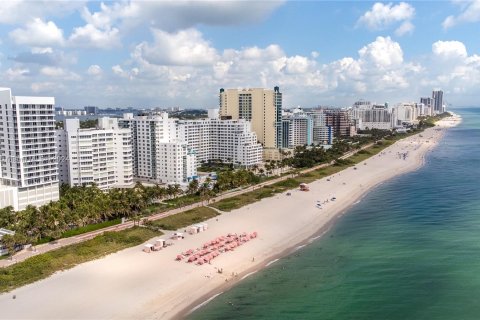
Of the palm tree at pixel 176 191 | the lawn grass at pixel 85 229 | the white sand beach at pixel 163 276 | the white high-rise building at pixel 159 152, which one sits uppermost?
the white high-rise building at pixel 159 152

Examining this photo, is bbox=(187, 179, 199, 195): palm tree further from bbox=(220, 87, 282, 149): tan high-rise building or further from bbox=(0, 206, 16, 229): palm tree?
bbox=(220, 87, 282, 149): tan high-rise building

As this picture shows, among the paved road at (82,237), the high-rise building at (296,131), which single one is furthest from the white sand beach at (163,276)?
the high-rise building at (296,131)

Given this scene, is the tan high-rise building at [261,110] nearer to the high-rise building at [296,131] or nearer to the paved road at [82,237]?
the high-rise building at [296,131]

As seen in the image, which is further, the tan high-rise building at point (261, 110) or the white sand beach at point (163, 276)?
the tan high-rise building at point (261, 110)

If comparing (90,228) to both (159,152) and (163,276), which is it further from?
(159,152)

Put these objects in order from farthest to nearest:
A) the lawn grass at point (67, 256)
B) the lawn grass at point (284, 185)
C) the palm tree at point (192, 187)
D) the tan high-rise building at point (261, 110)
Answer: the tan high-rise building at point (261, 110) → the palm tree at point (192, 187) → the lawn grass at point (284, 185) → the lawn grass at point (67, 256)

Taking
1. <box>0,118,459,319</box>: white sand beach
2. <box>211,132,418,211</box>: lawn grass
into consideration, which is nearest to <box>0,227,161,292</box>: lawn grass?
<box>0,118,459,319</box>: white sand beach

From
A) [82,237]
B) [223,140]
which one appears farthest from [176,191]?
[223,140]
